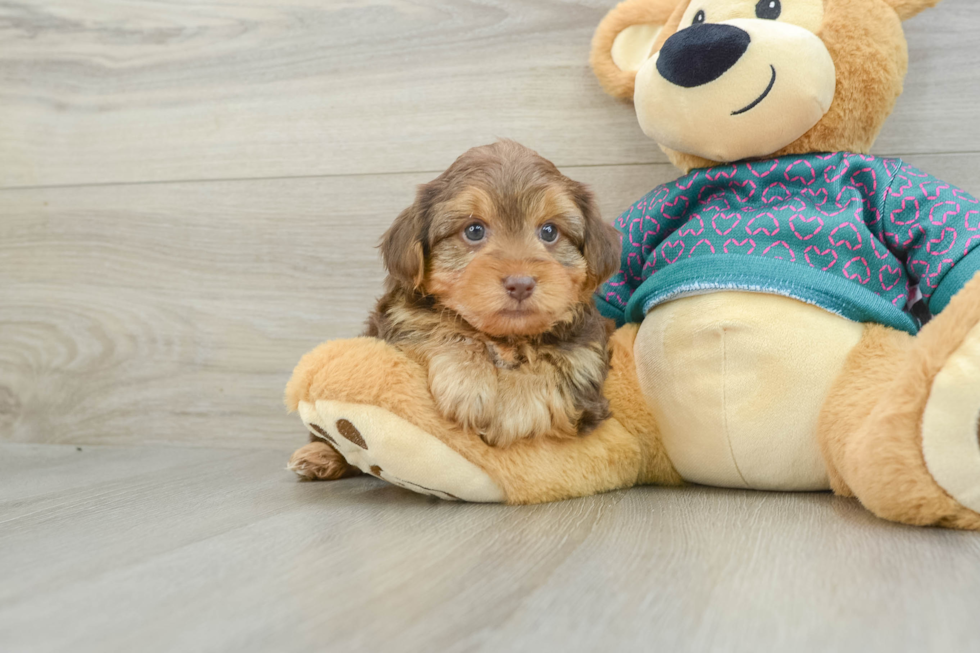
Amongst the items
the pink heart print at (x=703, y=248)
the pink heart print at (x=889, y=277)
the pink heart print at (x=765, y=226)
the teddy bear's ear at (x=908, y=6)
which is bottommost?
the pink heart print at (x=889, y=277)

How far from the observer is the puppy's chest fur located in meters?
1.18

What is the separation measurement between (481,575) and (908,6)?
4.06 ft

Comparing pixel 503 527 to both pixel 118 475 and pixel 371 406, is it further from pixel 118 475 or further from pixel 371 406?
pixel 118 475

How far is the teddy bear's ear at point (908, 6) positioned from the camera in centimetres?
135

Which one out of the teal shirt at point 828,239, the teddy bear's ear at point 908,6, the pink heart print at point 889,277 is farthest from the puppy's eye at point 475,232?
the teddy bear's ear at point 908,6

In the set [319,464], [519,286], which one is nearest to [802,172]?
[519,286]

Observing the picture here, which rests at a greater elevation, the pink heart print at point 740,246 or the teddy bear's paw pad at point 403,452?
the pink heart print at point 740,246

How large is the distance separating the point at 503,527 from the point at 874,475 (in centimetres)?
52

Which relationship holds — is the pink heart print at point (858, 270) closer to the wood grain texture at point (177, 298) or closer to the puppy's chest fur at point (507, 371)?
the puppy's chest fur at point (507, 371)

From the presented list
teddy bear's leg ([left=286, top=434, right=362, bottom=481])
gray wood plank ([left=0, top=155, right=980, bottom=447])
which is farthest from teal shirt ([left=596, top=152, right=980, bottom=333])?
gray wood plank ([left=0, top=155, right=980, bottom=447])

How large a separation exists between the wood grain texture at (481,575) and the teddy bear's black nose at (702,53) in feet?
2.32

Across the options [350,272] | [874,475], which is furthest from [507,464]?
[350,272]

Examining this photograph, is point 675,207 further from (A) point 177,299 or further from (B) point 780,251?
(A) point 177,299

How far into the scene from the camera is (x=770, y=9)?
1.34 meters
